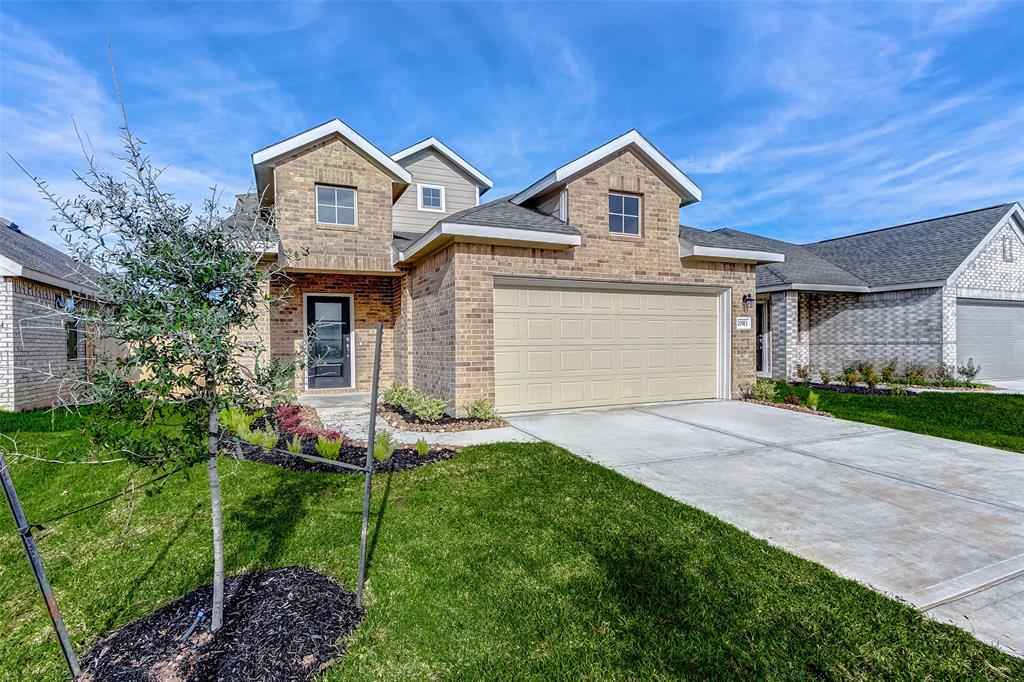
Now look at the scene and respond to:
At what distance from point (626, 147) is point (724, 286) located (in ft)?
12.0

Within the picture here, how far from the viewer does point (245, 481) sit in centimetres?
505

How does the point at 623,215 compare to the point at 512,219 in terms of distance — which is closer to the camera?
the point at 512,219

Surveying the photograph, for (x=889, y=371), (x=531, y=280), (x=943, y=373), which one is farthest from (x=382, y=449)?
(x=943, y=373)

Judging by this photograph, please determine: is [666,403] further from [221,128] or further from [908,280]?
[221,128]

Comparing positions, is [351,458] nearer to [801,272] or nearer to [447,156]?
[447,156]

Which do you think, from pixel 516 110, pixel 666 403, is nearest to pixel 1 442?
pixel 666 403

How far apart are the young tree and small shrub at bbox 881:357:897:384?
17.2 meters

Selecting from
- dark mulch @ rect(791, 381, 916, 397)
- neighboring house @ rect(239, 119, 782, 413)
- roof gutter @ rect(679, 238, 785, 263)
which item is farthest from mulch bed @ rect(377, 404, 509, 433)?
dark mulch @ rect(791, 381, 916, 397)

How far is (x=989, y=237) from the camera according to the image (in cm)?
1453

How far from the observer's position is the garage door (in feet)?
47.1

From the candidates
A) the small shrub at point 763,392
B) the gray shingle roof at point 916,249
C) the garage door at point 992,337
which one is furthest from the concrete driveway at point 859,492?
the garage door at point 992,337

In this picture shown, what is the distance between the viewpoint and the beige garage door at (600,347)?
28.9 feet

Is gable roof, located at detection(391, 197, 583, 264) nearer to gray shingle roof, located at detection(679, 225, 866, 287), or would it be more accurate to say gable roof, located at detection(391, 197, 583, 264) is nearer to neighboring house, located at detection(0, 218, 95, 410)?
gray shingle roof, located at detection(679, 225, 866, 287)

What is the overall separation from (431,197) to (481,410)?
30.7 feet
